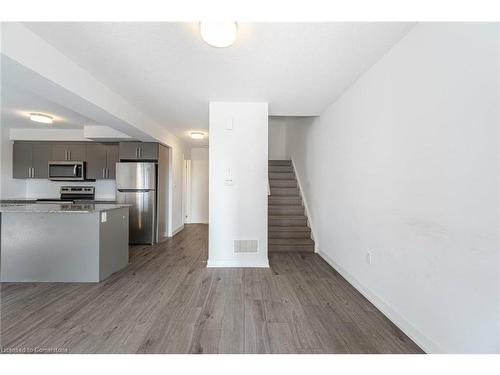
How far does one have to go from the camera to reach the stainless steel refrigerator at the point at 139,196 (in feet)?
14.0

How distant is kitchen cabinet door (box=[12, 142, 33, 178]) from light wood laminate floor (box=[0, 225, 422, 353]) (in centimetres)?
329

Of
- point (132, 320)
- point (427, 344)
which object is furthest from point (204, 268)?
point (427, 344)

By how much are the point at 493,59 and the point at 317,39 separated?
1.09 metres

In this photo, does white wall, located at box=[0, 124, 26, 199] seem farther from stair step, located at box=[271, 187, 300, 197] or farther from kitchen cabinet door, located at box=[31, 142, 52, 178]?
stair step, located at box=[271, 187, 300, 197]

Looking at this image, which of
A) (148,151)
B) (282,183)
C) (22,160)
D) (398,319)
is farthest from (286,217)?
(22,160)

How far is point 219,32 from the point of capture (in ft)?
4.99

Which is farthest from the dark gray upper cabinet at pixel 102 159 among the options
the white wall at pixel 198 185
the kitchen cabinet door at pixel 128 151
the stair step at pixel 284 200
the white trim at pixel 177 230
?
the stair step at pixel 284 200

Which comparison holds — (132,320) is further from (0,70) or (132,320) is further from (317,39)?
(317,39)

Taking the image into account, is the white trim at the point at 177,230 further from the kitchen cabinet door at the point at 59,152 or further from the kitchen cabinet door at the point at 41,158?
the kitchen cabinet door at the point at 41,158

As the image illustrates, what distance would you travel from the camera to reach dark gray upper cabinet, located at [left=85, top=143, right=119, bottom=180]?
458 cm

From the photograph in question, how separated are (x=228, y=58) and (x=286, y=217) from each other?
10.2 ft

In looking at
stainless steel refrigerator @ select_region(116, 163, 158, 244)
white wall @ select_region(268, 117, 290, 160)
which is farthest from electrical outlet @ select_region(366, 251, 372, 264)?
white wall @ select_region(268, 117, 290, 160)

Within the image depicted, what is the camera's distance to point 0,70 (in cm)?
168

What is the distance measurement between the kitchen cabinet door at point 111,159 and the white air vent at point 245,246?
133 inches
